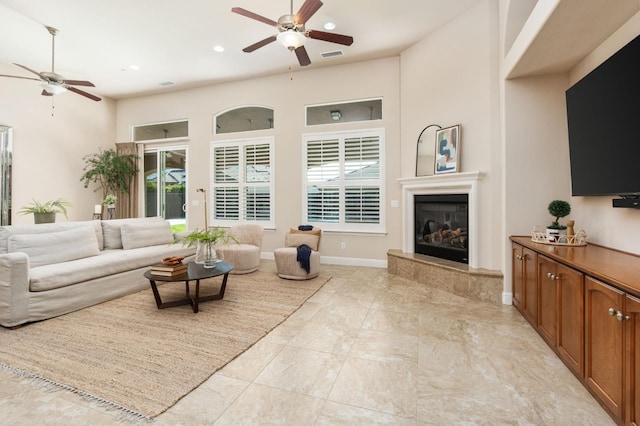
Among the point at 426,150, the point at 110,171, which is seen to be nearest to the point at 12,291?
the point at 110,171

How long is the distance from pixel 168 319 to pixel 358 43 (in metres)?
4.64

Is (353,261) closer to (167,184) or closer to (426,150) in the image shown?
(426,150)

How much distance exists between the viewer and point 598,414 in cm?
165

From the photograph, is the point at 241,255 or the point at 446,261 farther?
the point at 241,255

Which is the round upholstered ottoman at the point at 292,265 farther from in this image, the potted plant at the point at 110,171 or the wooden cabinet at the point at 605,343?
the potted plant at the point at 110,171

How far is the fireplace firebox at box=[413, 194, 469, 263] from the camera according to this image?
13.1 feet

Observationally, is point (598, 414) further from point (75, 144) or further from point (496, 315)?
point (75, 144)

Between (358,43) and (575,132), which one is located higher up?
(358,43)

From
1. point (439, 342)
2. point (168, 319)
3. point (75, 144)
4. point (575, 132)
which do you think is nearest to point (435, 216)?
point (575, 132)

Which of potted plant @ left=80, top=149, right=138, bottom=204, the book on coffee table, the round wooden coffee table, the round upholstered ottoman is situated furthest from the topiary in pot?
potted plant @ left=80, top=149, right=138, bottom=204

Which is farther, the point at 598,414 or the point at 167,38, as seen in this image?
the point at 167,38

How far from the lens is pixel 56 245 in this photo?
3396 mm

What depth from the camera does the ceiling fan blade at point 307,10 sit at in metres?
2.64

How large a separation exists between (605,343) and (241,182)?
18.8 ft
